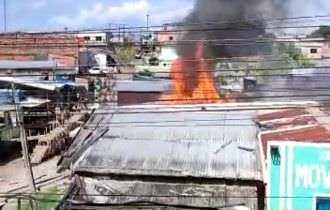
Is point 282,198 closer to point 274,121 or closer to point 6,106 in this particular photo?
point 274,121

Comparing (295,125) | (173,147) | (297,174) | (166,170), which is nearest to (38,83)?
(173,147)

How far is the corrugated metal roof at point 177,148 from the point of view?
33.4 feet

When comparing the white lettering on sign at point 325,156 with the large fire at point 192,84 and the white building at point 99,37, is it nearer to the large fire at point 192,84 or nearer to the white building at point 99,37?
the white building at point 99,37

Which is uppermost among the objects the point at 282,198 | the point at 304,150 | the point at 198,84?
the point at 198,84

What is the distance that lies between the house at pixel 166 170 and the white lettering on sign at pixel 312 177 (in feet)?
2.23

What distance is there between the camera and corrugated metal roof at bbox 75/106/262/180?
10.2 metres

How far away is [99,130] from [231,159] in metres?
2.79

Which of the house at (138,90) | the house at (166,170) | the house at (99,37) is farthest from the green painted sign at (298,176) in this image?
the house at (138,90)

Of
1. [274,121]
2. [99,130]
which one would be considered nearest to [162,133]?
[99,130]

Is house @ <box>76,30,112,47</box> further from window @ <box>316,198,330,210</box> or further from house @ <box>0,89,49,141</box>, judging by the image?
window @ <box>316,198,330,210</box>

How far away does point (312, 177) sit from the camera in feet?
30.8

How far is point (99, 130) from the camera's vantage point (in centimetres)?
1195

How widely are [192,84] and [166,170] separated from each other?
24.3 feet

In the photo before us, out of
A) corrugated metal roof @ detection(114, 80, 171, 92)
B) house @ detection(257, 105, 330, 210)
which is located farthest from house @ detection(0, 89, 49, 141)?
house @ detection(257, 105, 330, 210)
